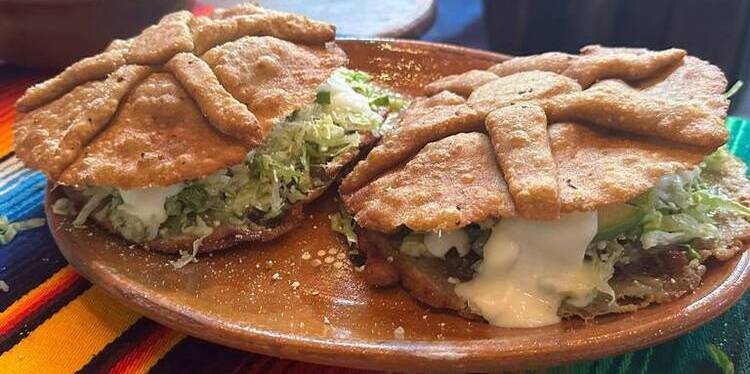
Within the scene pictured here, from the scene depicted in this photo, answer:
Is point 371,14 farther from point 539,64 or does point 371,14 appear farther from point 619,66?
point 619,66

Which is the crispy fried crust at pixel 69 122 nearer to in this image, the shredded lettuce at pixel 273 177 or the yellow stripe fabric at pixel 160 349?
the shredded lettuce at pixel 273 177

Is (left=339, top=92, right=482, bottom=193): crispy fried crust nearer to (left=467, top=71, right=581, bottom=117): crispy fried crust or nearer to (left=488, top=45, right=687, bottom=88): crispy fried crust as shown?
(left=467, top=71, right=581, bottom=117): crispy fried crust

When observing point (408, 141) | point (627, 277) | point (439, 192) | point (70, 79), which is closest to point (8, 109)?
point (70, 79)

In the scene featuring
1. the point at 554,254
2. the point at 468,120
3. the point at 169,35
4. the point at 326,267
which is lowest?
the point at 326,267

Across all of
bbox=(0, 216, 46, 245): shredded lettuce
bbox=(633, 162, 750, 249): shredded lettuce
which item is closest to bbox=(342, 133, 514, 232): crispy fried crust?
bbox=(633, 162, 750, 249): shredded lettuce

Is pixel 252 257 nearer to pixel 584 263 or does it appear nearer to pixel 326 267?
pixel 326 267

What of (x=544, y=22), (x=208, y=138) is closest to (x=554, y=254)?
(x=208, y=138)
